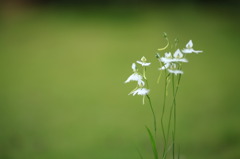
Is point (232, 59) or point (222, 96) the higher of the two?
point (232, 59)

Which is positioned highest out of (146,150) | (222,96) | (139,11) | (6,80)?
(139,11)

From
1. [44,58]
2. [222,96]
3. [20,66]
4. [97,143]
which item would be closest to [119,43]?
[44,58]

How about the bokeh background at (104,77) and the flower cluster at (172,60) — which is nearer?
the flower cluster at (172,60)

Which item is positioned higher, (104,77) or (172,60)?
(172,60)

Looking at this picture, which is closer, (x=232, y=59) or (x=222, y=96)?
(x=222, y=96)

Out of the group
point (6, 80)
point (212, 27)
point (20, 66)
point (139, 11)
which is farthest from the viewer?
point (139, 11)

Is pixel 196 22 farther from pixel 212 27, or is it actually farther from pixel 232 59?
pixel 232 59

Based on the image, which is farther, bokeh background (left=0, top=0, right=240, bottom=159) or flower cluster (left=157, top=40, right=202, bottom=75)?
bokeh background (left=0, top=0, right=240, bottom=159)

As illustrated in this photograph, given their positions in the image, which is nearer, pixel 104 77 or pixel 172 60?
pixel 172 60
